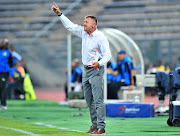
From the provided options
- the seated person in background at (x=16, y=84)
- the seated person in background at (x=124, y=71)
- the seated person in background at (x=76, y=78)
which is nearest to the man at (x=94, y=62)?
the seated person in background at (x=124, y=71)

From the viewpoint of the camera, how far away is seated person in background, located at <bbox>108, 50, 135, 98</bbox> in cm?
1588

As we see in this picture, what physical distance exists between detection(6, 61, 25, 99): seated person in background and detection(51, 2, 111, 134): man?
13.6 m

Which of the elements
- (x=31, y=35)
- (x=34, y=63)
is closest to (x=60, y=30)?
(x=31, y=35)

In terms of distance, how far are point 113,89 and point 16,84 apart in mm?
6662

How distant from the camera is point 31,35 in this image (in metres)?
30.5

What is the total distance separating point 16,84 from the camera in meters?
22.2

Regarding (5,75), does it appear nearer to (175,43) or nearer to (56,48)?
(175,43)

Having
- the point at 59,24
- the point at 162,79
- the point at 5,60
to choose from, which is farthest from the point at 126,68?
the point at 59,24

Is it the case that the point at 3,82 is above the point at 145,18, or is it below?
below

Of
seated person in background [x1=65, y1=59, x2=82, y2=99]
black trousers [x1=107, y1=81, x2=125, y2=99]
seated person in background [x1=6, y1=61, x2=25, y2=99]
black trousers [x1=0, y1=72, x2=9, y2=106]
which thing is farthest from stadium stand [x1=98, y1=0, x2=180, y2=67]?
black trousers [x1=0, y1=72, x2=9, y2=106]

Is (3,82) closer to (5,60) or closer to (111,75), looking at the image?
(5,60)

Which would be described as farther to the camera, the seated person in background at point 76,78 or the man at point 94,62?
the seated person in background at point 76,78

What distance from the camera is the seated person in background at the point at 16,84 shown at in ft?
72.7

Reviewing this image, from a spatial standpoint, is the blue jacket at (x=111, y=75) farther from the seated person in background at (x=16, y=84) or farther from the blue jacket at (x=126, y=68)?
the seated person in background at (x=16, y=84)
